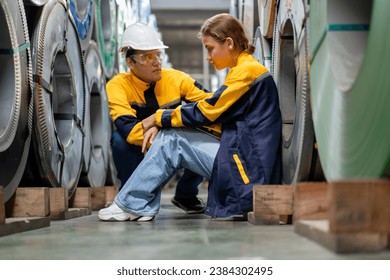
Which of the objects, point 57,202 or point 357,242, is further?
point 57,202

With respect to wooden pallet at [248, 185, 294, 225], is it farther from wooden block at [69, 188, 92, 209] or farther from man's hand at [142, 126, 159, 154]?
wooden block at [69, 188, 92, 209]

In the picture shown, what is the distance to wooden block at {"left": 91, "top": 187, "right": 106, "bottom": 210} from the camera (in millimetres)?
4332

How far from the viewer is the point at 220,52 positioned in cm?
309

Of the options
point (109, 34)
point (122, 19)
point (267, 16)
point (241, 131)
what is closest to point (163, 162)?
point (241, 131)

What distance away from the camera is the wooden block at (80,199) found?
12.6 feet

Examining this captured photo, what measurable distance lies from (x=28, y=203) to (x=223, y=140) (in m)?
1.00

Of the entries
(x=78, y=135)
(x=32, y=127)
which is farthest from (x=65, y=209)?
(x=78, y=135)

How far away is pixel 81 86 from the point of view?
417cm

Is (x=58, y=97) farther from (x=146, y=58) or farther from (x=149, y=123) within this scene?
(x=149, y=123)

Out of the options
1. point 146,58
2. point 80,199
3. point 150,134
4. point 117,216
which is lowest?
point 80,199

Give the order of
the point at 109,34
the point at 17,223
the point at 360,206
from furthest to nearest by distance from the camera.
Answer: the point at 109,34
the point at 17,223
the point at 360,206

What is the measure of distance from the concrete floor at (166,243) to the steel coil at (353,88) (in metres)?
0.30

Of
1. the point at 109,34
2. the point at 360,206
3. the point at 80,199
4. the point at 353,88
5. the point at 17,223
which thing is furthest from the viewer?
the point at 109,34

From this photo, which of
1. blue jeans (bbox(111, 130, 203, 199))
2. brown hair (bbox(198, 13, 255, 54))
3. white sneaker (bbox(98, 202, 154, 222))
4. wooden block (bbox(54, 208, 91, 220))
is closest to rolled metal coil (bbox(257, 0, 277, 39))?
brown hair (bbox(198, 13, 255, 54))
